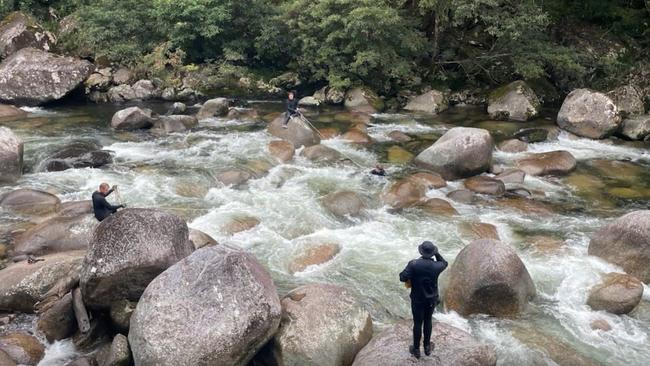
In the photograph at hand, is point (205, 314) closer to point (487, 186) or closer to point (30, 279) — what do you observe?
point (30, 279)

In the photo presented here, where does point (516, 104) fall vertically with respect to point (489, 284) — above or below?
below

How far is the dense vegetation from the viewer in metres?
26.6

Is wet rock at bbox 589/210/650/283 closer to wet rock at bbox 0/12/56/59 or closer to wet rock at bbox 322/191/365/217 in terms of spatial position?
wet rock at bbox 322/191/365/217

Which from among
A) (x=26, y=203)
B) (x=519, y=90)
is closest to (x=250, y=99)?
(x=519, y=90)

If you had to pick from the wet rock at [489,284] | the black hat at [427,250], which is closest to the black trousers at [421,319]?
the black hat at [427,250]

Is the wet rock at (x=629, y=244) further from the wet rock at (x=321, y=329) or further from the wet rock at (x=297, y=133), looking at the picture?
the wet rock at (x=297, y=133)

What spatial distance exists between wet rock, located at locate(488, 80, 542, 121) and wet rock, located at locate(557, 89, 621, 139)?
7.00 ft

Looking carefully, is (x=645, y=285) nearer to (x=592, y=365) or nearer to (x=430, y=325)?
(x=592, y=365)

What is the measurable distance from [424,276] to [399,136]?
50.2 feet

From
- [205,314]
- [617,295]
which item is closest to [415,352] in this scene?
[205,314]

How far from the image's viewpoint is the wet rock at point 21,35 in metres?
28.8

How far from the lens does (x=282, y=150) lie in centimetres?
2005

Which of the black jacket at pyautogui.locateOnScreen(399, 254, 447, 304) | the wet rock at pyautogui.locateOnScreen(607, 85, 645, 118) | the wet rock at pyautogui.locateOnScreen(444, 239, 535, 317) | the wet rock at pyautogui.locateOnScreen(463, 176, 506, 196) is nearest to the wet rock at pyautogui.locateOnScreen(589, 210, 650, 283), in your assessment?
the wet rock at pyautogui.locateOnScreen(444, 239, 535, 317)

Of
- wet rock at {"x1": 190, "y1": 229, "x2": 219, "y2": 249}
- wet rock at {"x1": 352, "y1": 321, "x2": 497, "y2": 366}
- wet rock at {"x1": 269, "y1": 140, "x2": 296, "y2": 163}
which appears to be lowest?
wet rock at {"x1": 269, "y1": 140, "x2": 296, "y2": 163}
